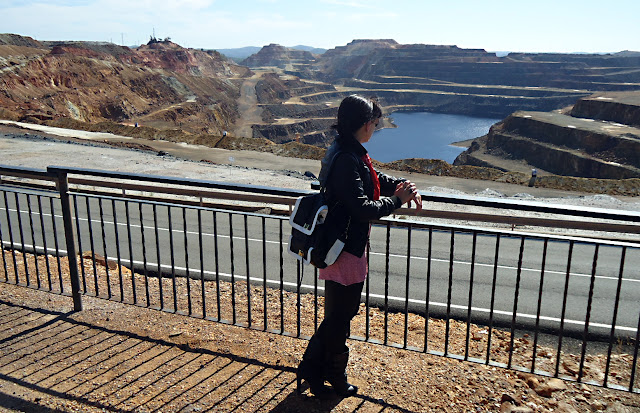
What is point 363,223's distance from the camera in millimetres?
3412

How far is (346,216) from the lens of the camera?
328cm

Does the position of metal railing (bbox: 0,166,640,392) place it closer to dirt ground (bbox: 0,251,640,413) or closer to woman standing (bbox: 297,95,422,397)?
dirt ground (bbox: 0,251,640,413)

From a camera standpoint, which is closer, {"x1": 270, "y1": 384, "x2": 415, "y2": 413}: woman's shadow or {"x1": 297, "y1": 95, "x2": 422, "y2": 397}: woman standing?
{"x1": 297, "y1": 95, "x2": 422, "y2": 397}: woman standing

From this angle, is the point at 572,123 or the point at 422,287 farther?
the point at 572,123

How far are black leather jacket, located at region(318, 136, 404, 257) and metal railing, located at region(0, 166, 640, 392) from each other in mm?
472

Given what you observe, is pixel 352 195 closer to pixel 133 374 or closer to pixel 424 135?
pixel 133 374

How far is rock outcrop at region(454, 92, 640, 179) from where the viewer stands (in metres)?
63.7

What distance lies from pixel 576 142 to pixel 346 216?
7895 cm

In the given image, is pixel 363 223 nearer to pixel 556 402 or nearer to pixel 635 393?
pixel 556 402

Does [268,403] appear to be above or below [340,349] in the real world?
below

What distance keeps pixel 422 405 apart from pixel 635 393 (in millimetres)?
1609

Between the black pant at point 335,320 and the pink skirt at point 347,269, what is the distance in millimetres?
73

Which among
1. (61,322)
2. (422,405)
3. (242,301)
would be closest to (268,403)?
(422,405)

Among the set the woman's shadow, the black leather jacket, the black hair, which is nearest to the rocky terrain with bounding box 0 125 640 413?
the woman's shadow
